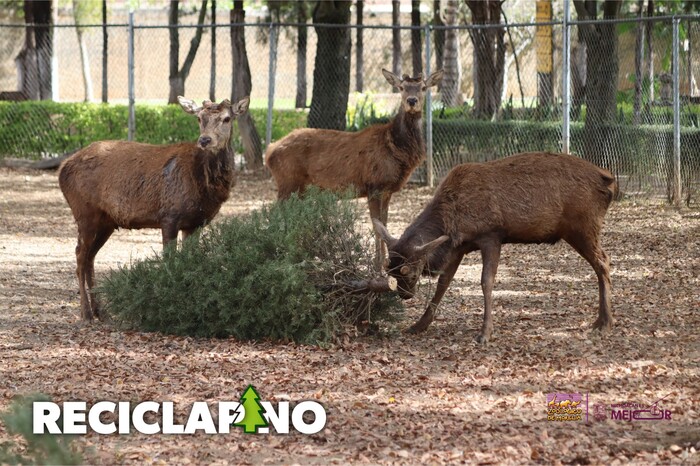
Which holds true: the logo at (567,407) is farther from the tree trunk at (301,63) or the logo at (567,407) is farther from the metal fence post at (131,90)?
the tree trunk at (301,63)

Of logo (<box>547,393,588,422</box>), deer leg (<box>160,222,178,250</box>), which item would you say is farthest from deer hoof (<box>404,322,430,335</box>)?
deer leg (<box>160,222,178,250</box>)

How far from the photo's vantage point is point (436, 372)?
750 cm

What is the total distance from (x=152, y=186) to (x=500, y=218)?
10.1 ft

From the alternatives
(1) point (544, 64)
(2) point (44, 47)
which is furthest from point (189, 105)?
(2) point (44, 47)

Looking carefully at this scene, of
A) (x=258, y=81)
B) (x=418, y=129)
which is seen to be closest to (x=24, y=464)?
(x=418, y=129)

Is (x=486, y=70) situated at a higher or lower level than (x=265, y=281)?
higher

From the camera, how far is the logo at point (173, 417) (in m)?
6.17

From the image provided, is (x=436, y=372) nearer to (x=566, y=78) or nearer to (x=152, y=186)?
(x=152, y=186)

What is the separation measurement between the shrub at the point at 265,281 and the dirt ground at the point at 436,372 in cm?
19

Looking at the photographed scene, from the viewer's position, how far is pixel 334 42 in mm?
20312

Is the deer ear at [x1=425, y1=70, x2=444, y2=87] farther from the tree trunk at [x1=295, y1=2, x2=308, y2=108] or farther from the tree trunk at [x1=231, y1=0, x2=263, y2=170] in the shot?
the tree trunk at [x1=295, y1=2, x2=308, y2=108]

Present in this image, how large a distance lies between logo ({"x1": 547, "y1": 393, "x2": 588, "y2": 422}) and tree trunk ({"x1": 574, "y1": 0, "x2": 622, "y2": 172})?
9516 millimetres

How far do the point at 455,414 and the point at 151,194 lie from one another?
405cm

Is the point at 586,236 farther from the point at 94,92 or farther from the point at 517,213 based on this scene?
the point at 94,92
